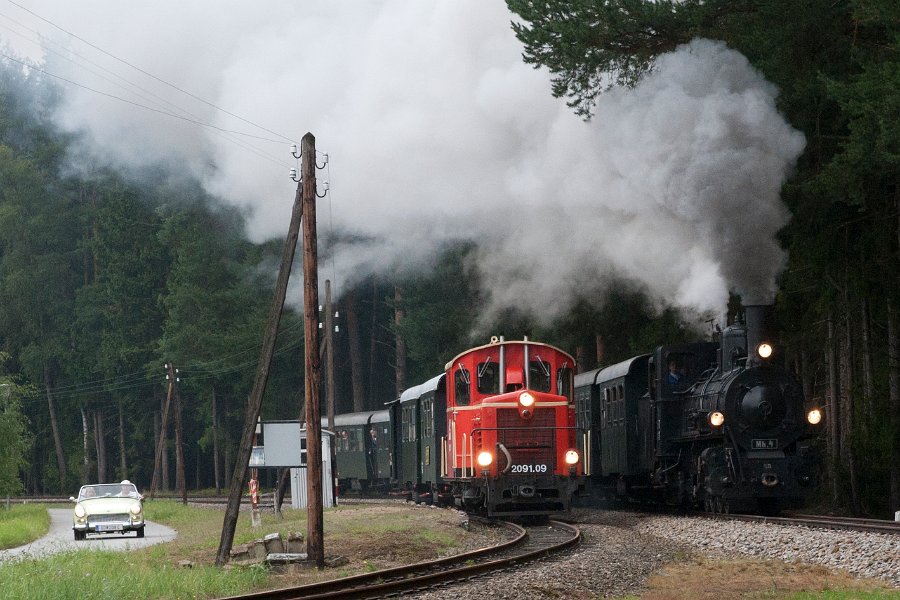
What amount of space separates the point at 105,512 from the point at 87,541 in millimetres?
781

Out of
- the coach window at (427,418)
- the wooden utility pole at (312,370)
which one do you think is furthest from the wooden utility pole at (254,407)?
the coach window at (427,418)

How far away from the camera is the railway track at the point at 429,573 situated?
13.3 metres

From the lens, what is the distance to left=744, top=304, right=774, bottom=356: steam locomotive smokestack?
20969 millimetres

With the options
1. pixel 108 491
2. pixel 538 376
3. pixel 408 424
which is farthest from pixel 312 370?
pixel 408 424

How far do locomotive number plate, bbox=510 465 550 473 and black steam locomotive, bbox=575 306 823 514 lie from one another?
1.64 m

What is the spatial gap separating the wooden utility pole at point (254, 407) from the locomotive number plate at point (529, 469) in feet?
16.3

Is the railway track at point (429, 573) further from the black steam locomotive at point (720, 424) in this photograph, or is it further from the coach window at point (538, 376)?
the black steam locomotive at point (720, 424)

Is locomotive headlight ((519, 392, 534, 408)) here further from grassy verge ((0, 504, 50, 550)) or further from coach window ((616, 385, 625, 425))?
grassy verge ((0, 504, 50, 550))

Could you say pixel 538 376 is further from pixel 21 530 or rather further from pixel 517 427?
pixel 21 530

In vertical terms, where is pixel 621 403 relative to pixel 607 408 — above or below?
above

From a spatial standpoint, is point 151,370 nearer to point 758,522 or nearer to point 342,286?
point 342,286

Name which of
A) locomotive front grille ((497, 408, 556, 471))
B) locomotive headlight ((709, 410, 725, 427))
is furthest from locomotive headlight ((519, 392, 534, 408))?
locomotive headlight ((709, 410, 725, 427))

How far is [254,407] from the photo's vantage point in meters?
18.7

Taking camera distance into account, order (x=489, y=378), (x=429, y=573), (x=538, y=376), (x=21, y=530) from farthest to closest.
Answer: (x=21, y=530) < (x=538, y=376) < (x=489, y=378) < (x=429, y=573)
